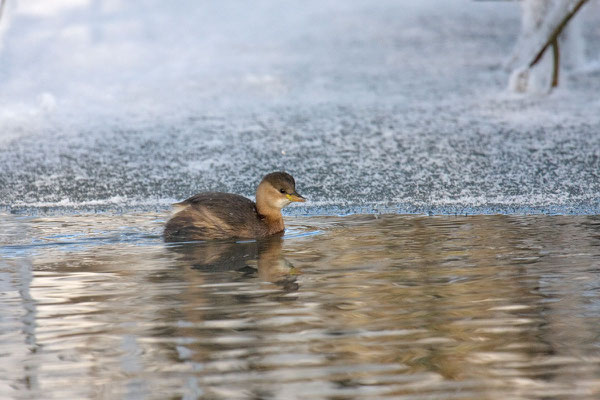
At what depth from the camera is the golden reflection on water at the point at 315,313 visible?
9.48 feet

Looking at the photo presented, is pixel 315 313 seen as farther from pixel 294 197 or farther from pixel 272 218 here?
pixel 294 197

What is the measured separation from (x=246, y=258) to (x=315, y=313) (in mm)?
1499

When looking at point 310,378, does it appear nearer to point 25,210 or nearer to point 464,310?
point 464,310

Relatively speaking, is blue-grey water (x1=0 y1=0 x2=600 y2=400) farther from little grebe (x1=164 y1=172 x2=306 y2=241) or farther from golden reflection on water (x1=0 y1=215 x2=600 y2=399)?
little grebe (x1=164 y1=172 x2=306 y2=241)

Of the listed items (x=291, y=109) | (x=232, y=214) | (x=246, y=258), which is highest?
(x=291, y=109)

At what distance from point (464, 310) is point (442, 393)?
996 millimetres

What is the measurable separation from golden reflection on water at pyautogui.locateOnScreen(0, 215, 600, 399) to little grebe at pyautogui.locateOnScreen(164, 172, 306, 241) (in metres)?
0.15

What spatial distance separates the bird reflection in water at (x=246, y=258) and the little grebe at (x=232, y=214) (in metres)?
0.08

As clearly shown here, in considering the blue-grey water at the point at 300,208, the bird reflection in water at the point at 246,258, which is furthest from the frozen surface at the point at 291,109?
the bird reflection in water at the point at 246,258

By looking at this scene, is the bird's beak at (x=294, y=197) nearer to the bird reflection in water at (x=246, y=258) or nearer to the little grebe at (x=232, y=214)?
the little grebe at (x=232, y=214)

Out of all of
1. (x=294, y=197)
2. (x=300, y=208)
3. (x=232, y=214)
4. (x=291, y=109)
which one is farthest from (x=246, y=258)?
(x=291, y=109)

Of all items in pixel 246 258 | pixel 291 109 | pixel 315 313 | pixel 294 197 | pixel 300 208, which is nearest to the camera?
pixel 315 313

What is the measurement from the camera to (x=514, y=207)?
20.2 ft

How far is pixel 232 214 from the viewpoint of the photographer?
5871 mm
